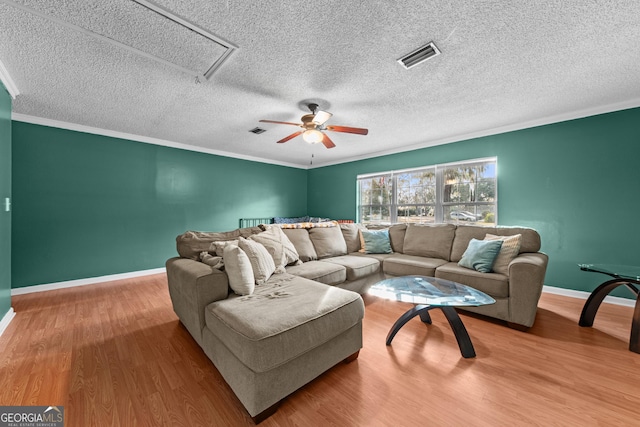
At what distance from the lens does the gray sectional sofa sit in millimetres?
1390

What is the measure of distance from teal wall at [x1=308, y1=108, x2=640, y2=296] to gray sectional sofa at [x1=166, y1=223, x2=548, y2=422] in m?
1.05

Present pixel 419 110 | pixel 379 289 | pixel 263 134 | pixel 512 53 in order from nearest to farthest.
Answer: pixel 512 53
pixel 379 289
pixel 419 110
pixel 263 134

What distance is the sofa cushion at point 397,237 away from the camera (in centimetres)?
401

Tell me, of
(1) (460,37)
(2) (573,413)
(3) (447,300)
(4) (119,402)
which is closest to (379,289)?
(3) (447,300)

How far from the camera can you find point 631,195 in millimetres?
3053

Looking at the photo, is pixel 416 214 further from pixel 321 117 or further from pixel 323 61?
pixel 323 61

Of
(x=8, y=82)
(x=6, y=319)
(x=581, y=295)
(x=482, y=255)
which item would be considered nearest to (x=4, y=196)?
(x=8, y=82)

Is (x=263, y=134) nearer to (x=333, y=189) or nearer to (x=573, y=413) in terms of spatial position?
(x=333, y=189)

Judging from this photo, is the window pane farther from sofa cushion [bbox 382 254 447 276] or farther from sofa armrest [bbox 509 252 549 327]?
sofa armrest [bbox 509 252 549 327]

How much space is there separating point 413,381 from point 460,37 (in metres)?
2.52

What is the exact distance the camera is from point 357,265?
10.5 feet

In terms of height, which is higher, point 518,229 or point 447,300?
point 518,229

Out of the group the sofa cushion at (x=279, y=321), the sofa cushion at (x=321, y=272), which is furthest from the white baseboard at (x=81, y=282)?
the sofa cushion at (x=279, y=321)

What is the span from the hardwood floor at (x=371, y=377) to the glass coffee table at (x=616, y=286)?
0.37 ft
